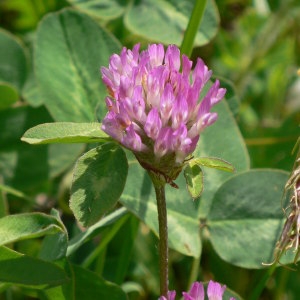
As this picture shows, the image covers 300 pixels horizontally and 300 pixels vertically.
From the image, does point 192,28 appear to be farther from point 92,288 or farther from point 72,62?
point 92,288

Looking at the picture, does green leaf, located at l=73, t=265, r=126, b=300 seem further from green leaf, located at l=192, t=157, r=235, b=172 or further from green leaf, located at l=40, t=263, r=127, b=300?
green leaf, located at l=192, t=157, r=235, b=172

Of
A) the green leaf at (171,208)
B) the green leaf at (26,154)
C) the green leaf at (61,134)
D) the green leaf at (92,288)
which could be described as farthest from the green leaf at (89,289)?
the green leaf at (26,154)

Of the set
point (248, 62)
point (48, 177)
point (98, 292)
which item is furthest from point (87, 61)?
point (248, 62)

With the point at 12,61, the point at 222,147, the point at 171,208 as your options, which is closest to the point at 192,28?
the point at 222,147

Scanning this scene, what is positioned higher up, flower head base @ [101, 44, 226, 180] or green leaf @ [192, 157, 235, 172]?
flower head base @ [101, 44, 226, 180]

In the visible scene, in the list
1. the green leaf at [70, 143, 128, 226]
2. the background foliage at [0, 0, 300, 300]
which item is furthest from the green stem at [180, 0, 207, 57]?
the green leaf at [70, 143, 128, 226]
